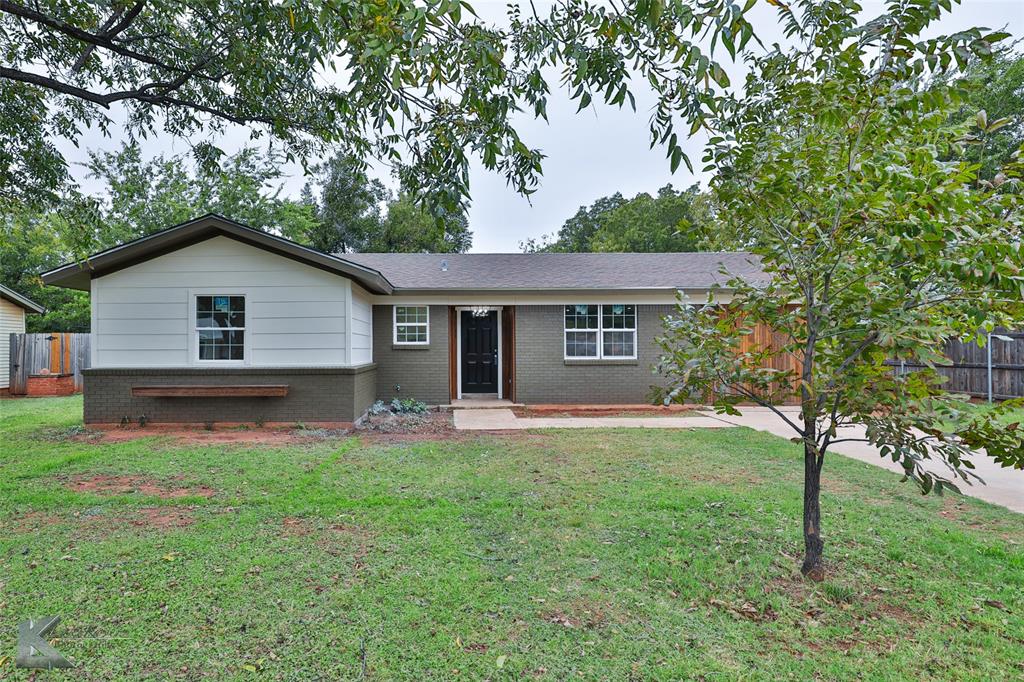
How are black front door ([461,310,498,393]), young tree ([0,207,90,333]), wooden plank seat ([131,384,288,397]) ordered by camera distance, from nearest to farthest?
wooden plank seat ([131,384,288,397])
black front door ([461,310,498,393])
young tree ([0,207,90,333])

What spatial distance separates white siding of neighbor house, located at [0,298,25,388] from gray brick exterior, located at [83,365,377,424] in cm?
921

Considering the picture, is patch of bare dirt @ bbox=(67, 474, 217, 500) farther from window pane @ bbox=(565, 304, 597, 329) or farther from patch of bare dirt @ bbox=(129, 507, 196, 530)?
window pane @ bbox=(565, 304, 597, 329)

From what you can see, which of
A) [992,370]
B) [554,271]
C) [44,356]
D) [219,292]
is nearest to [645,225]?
[554,271]

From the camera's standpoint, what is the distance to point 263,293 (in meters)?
8.62

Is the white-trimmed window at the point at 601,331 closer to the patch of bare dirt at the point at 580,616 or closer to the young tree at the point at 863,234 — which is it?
the young tree at the point at 863,234

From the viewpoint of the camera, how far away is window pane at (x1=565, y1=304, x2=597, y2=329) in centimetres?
1130

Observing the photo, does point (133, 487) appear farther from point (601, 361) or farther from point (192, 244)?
point (601, 361)

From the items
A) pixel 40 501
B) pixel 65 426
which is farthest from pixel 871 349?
pixel 65 426

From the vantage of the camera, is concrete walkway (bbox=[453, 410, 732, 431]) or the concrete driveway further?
concrete walkway (bbox=[453, 410, 732, 431])

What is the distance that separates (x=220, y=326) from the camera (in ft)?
28.6

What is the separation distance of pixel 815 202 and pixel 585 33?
1.45 meters

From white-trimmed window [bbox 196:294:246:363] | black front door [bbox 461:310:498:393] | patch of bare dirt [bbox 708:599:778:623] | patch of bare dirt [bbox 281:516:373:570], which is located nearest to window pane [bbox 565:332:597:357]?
black front door [bbox 461:310:498:393]

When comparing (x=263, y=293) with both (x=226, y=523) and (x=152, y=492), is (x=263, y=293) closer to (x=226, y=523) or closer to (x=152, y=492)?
(x=152, y=492)

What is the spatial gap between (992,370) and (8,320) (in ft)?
82.4
